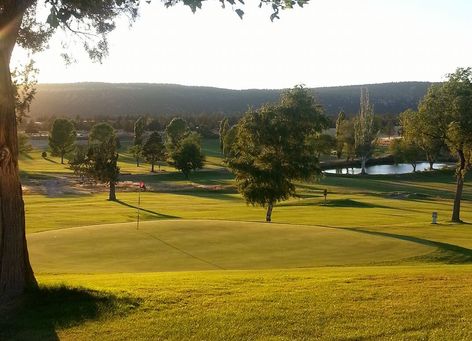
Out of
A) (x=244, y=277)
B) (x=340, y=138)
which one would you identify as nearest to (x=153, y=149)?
(x=340, y=138)

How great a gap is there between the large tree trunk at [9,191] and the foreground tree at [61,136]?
96057 millimetres

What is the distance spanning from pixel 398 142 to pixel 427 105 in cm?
7646

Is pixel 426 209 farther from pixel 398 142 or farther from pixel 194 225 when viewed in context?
pixel 398 142

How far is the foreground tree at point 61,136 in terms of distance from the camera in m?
102

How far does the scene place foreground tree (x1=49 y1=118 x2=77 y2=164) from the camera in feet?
335

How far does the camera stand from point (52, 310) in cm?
976

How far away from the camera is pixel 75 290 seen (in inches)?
427

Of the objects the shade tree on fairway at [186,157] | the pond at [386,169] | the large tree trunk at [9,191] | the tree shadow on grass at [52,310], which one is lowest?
the pond at [386,169]

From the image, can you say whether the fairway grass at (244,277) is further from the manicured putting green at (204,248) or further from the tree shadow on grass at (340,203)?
the tree shadow on grass at (340,203)

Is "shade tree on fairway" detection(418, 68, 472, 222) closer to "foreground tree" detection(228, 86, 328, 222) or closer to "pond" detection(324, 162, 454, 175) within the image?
"foreground tree" detection(228, 86, 328, 222)

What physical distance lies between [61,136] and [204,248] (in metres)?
87.6

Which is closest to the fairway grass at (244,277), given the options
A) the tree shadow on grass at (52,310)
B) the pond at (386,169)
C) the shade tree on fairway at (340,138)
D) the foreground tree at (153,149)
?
the tree shadow on grass at (52,310)

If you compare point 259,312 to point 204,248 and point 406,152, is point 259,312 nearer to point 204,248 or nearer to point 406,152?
point 204,248

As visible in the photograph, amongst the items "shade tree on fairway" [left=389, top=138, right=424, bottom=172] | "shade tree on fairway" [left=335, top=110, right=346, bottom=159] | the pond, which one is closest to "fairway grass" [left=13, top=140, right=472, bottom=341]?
"shade tree on fairway" [left=389, top=138, right=424, bottom=172]
